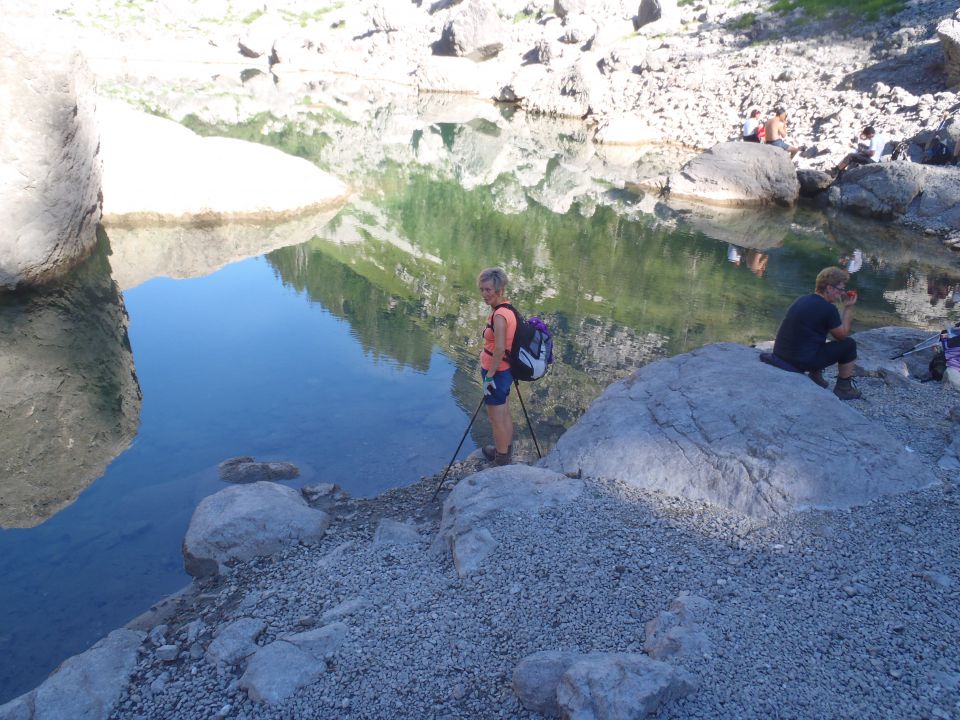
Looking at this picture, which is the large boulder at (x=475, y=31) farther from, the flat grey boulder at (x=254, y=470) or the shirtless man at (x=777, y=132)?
the flat grey boulder at (x=254, y=470)

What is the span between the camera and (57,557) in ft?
25.7

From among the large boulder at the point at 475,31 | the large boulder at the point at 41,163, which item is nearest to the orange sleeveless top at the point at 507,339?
the large boulder at the point at 41,163

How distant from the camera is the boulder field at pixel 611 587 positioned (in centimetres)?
494

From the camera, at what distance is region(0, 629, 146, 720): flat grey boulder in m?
5.34

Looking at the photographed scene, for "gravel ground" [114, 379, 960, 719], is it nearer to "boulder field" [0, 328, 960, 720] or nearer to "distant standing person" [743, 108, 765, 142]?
"boulder field" [0, 328, 960, 720]

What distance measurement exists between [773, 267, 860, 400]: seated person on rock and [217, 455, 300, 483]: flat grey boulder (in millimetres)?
6451

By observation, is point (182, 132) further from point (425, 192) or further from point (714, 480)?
point (714, 480)

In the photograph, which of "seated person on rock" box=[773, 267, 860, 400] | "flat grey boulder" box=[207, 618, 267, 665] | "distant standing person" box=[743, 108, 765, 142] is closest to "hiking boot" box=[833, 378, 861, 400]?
"seated person on rock" box=[773, 267, 860, 400]

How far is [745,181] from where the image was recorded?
26.3 metres

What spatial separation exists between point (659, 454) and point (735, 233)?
17.1 metres

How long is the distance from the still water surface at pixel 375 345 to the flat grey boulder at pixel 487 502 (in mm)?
2360

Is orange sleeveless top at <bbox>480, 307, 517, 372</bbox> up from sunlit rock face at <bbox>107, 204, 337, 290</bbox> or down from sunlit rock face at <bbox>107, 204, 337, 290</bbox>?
up

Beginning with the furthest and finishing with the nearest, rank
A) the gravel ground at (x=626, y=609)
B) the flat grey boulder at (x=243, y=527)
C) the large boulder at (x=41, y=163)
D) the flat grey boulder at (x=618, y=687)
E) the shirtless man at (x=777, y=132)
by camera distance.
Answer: the shirtless man at (x=777, y=132), the large boulder at (x=41, y=163), the flat grey boulder at (x=243, y=527), the gravel ground at (x=626, y=609), the flat grey boulder at (x=618, y=687)

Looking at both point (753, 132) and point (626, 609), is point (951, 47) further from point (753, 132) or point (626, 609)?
point (626, 609)
